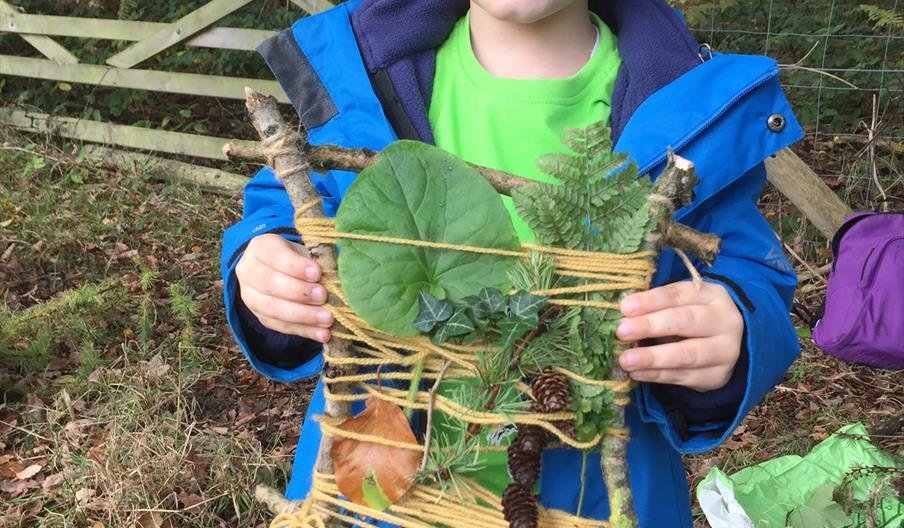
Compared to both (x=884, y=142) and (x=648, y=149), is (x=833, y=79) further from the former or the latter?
(x=648, y=149)

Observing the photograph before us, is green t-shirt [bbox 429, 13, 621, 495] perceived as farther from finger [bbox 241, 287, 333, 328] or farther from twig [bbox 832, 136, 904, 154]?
twig [bbox 832, 136, 904, 154]

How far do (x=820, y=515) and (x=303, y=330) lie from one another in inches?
46.5

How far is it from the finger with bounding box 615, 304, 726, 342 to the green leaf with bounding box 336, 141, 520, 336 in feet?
0.47

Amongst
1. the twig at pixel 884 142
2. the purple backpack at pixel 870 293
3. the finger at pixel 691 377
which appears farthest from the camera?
the twig at pixel 884 142

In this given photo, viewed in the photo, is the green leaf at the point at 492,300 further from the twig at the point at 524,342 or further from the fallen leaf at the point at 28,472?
the fallen leaf at the point at 28,472

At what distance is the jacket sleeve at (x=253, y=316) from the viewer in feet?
3.88

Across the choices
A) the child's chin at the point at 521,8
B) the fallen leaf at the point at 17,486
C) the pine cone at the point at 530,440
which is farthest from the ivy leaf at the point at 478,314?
the fallen leaf at the point at 17,486

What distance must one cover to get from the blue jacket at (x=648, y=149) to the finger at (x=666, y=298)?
82 mm

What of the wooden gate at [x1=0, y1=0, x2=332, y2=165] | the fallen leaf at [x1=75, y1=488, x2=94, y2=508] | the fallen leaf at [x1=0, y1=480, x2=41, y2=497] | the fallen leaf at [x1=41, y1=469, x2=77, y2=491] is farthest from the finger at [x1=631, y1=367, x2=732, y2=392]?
the wooden gate at [x1=0, y1=0, x2=332, y2=165]

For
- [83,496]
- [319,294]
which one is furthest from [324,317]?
[83,496]

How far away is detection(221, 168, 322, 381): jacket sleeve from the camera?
1184 millimetres

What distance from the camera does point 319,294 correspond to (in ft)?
2.98

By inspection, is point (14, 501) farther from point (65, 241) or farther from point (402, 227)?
point (402, 227)

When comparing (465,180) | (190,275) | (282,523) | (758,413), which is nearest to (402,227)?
(465,180)
